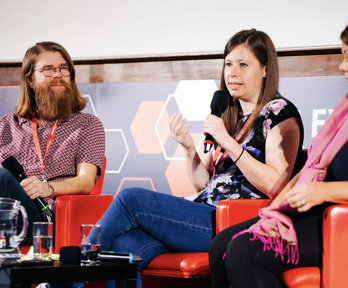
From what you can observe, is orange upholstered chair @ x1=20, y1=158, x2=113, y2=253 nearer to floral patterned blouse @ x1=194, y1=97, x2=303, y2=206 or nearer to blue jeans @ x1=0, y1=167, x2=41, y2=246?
blue jeans @ x1=0, y1=167, x2=41, y2=246

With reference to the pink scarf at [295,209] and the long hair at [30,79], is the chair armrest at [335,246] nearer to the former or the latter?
the pink scarf at [295,209]

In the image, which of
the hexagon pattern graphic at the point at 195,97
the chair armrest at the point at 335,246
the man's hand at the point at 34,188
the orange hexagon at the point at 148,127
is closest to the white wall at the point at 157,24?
the hexagon pattern graphic at the point at 195,97

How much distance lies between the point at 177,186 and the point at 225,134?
1535 millimetres

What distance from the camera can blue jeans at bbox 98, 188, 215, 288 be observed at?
7.27 feet

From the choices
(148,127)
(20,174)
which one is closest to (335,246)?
(20,174)

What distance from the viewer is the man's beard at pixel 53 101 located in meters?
3.15

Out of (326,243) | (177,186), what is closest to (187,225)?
(326,243)

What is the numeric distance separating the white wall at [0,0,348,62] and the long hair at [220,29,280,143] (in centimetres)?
111

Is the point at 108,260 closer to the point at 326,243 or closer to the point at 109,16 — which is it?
the point at 326,243

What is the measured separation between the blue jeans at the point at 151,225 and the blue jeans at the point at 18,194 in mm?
524

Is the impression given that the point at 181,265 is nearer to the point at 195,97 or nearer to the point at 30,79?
the point at 30,79

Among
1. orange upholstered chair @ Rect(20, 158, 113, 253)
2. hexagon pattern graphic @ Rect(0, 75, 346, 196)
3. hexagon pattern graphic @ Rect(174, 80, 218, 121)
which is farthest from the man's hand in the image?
hexagon pattern graphic @ Rect(174, 80, 218, 121)

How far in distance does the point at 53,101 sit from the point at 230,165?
1.13 metres

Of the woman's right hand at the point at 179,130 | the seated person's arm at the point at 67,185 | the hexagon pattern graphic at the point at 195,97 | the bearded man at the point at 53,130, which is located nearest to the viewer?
the woman's right hand at the point at 179,130
